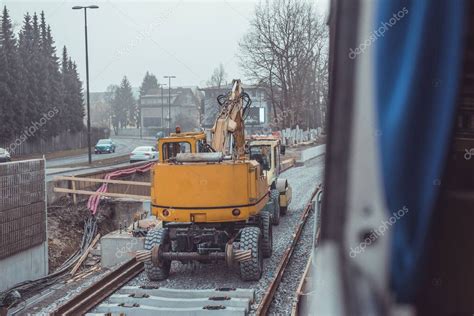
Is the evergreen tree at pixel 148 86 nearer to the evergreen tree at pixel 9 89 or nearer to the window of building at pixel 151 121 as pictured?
the window of building at pixel 151 121

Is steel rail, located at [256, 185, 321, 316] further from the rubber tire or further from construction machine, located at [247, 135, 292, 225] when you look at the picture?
construction machine, located at [247, 135, 292, 225]

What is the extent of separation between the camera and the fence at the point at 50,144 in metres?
39.6

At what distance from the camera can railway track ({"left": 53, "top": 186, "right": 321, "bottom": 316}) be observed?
8.02 metres

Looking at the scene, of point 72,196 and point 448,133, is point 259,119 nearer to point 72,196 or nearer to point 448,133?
point 72,196

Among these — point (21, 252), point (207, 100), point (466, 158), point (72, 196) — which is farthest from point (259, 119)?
point (466, 158)

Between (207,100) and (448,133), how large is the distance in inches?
2344

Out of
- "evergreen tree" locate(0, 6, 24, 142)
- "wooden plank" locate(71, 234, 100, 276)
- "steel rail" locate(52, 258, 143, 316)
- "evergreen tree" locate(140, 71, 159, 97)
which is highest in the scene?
"evergreen tree" locate(140, 71, 159, 97)

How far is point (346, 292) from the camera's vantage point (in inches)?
58.5

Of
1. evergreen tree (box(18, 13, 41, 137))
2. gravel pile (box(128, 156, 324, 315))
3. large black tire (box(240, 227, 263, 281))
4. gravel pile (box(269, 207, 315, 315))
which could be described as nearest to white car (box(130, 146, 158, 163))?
evergreen tree (box(18, 13, 41, 137))

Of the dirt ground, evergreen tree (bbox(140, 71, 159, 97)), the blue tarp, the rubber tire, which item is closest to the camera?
the blue tarp

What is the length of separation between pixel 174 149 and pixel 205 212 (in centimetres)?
166

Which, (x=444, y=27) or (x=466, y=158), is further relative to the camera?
(x=466, y=158)

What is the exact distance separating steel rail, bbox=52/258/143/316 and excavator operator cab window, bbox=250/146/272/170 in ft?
10.9

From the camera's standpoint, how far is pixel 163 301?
27.8 feet
